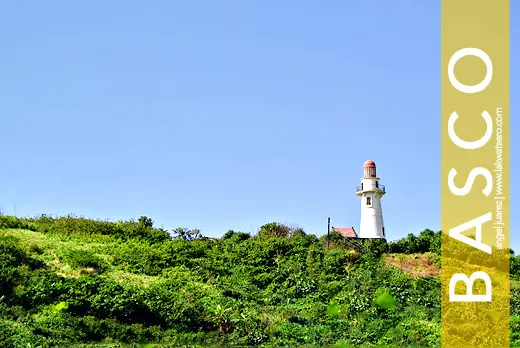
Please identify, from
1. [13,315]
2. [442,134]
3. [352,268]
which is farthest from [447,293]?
[13,315]

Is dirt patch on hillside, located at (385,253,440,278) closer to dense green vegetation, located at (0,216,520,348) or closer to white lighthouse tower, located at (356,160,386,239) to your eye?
dense green vegetation, located at (0,216,520,348)

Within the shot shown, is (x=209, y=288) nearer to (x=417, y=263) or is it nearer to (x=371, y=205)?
(x=417, y=263)

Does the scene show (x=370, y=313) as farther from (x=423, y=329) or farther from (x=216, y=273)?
(x=216, y=273)

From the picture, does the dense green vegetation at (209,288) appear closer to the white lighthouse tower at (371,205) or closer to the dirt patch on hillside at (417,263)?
the dirt patch on hillside at (417,263)

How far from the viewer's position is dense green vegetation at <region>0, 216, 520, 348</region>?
16.9 metres

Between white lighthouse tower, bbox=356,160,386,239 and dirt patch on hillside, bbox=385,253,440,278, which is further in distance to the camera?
white lighthouse tower, bbox=356,160,386,239

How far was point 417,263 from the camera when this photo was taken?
26.5m

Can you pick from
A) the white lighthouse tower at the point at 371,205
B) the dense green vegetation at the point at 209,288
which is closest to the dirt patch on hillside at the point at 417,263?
the dense green vegetation at the point at 209,288

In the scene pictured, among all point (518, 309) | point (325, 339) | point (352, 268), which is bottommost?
point (325, 339)

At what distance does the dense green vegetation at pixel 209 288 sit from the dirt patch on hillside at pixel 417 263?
5 cm

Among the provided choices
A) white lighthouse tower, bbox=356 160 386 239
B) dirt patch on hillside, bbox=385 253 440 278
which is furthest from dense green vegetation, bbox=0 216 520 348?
white lighthouse tower, bbox=356 160 386 239

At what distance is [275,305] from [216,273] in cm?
373

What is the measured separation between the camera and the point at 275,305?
2036cm

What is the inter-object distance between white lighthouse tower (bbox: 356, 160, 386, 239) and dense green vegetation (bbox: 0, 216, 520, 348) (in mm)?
11826
